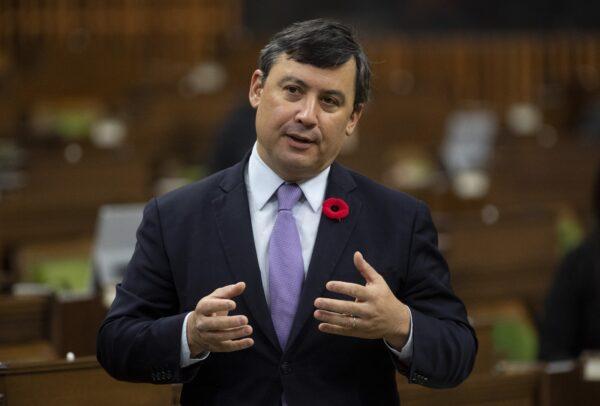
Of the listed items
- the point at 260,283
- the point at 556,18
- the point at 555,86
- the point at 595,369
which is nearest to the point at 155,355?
the point at 260,283

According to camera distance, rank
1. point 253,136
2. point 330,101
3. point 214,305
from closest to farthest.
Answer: point 214,305 < point 330,101 < point 253,136

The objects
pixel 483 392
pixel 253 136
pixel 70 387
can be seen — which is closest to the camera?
pixel 70 387

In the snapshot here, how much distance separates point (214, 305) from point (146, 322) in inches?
10.9

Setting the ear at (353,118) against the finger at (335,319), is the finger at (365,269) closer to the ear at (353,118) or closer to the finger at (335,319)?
the finger at (335,319)

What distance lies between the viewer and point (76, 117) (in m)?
12.0

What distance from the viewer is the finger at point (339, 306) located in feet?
7.07

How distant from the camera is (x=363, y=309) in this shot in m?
2.18

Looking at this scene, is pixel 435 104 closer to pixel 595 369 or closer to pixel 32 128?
pixel 32 128

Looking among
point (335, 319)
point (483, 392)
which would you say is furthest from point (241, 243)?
point (483, 392)

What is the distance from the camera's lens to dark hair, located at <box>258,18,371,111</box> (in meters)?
2.37

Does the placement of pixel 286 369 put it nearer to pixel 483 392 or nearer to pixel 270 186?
pixel 270 186

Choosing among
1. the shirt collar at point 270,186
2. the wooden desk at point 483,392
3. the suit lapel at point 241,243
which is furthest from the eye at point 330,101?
the wooden desk at point 483,392

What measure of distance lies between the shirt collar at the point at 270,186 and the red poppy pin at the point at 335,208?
0.03 meters

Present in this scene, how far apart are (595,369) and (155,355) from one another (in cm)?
173
